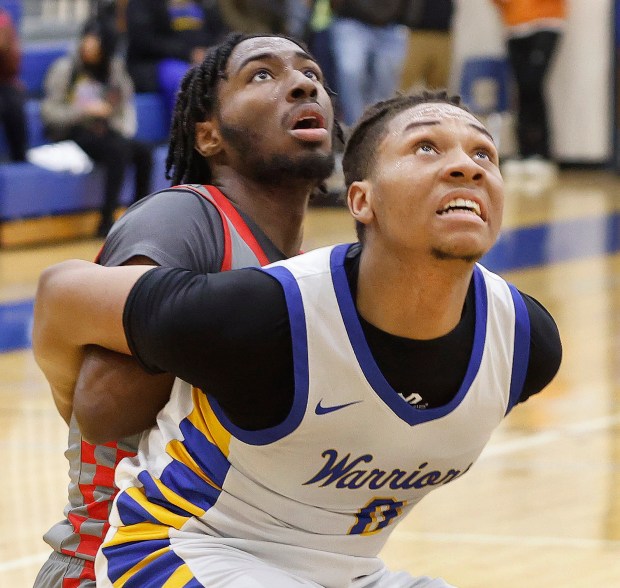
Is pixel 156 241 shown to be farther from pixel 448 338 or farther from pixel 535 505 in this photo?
pixel 535 505

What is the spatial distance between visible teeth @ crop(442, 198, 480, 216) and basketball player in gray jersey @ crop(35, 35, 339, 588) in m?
0.50

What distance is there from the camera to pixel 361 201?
7.27ft

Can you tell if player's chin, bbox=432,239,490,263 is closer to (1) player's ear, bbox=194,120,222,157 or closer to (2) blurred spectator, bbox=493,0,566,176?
(1) player's ear, bbox=194,120,222,157

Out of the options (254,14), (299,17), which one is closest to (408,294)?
(254,14)

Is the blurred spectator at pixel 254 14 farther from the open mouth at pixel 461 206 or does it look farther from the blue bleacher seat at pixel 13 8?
the open mouth at pixel 461 206

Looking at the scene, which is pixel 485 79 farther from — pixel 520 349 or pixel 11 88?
pixel 520 349

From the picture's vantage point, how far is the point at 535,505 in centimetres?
425

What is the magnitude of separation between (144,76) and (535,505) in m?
7.36

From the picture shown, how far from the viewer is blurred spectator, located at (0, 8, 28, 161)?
939 centimetres

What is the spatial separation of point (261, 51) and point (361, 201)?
661 millimetres

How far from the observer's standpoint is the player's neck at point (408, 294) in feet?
6.97

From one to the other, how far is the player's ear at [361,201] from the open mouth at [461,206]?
0.15 metres

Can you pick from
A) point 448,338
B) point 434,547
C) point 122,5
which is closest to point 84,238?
point 122,5

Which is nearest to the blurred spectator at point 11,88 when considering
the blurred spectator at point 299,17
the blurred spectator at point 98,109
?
the blurred spectator at point 98,109
